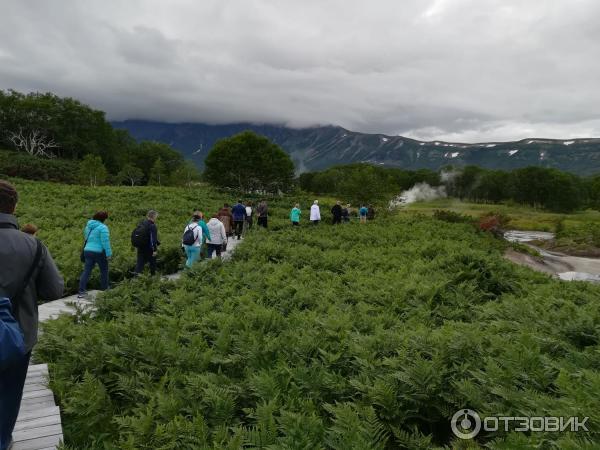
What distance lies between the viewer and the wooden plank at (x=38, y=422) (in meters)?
4.77

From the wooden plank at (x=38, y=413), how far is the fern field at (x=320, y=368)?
0.47 feet

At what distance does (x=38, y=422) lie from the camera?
193 inches

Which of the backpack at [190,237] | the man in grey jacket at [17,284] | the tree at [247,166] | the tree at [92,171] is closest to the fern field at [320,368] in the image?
the man in grey jacket at [17,284]

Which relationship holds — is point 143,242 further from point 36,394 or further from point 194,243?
point 36,394

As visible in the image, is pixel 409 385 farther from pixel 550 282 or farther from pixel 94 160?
pixel 94 160

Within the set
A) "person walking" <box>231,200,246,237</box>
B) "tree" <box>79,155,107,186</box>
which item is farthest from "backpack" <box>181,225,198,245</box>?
"tree" <box>79,155,107,186</box>

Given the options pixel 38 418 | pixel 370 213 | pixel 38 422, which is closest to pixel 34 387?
pixel 38 418

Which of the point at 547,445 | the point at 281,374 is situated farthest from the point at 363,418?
the point at 547,445

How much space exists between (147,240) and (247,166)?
54.8 metres

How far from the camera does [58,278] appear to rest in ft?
14.1

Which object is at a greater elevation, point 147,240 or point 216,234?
point 147,240

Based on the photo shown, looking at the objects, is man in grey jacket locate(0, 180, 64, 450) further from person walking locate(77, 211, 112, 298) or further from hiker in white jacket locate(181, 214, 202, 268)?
hiker in white jacket locate(181, 214, 202, 268)

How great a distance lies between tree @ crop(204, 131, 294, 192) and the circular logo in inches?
2516

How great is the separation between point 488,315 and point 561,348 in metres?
2.24
